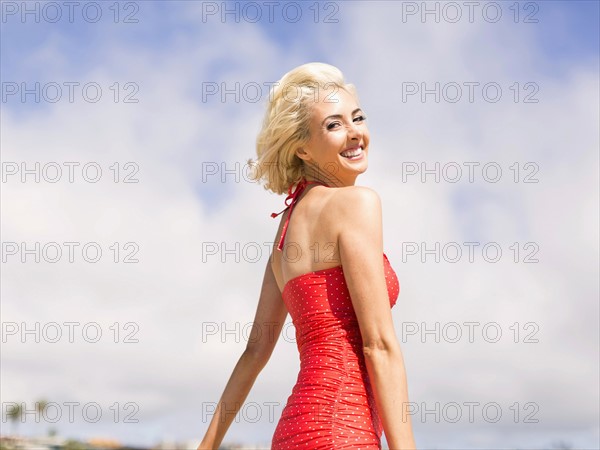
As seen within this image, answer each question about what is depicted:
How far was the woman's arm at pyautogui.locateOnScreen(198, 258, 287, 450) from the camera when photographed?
12.4 feet

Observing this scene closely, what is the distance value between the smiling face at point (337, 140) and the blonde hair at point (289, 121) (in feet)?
0.14

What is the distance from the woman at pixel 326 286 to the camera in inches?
127

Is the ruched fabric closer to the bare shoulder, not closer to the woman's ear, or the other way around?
the bare shoulder

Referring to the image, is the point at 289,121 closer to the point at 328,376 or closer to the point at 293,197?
the point at 293,197

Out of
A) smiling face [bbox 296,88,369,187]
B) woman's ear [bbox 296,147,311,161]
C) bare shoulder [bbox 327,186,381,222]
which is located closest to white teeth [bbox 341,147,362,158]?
smiling face [bbox 296,88,369,187]

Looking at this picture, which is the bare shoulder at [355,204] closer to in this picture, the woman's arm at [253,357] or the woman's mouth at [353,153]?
the woman's mouth at [353,153]

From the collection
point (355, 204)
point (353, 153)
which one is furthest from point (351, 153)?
point (355, 204)

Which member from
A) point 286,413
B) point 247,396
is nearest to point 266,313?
point 247,396

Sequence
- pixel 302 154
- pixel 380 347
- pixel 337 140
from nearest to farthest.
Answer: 1. pixel 380 347
2. pixel 337 140
3. pixel 302 154

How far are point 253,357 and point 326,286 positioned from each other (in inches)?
25.3

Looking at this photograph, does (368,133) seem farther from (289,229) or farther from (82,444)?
(82,444)

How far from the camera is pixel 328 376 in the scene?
10.8 ft

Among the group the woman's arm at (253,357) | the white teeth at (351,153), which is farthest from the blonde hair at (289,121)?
the woman's arm at (253,357)

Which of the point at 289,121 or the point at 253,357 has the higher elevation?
the point at 289,121
